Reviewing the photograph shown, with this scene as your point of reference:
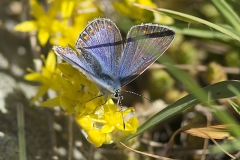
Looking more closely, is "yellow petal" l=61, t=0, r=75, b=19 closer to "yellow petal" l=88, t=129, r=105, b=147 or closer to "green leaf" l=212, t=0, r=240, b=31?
"yellow petal" l=88, t=129, r=105, b=147

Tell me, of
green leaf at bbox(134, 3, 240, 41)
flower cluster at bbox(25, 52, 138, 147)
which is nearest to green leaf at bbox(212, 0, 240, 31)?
green leaf at bbox(134, 3, 240, 41)

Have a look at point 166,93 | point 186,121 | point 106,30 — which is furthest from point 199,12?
point 106,30

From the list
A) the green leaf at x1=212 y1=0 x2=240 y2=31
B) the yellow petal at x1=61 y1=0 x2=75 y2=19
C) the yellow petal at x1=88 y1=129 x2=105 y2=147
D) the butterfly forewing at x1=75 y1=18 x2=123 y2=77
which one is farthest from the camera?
the yellow petal at x1=61 y1=0 x2=75 y2=19

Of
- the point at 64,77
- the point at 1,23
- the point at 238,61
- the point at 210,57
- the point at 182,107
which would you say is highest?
the point at 1,23

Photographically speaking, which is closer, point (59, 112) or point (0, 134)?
point (0, 134)

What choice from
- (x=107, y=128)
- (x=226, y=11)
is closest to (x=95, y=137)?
(x=107, y=128)

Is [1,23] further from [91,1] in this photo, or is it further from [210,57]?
[210,57]
